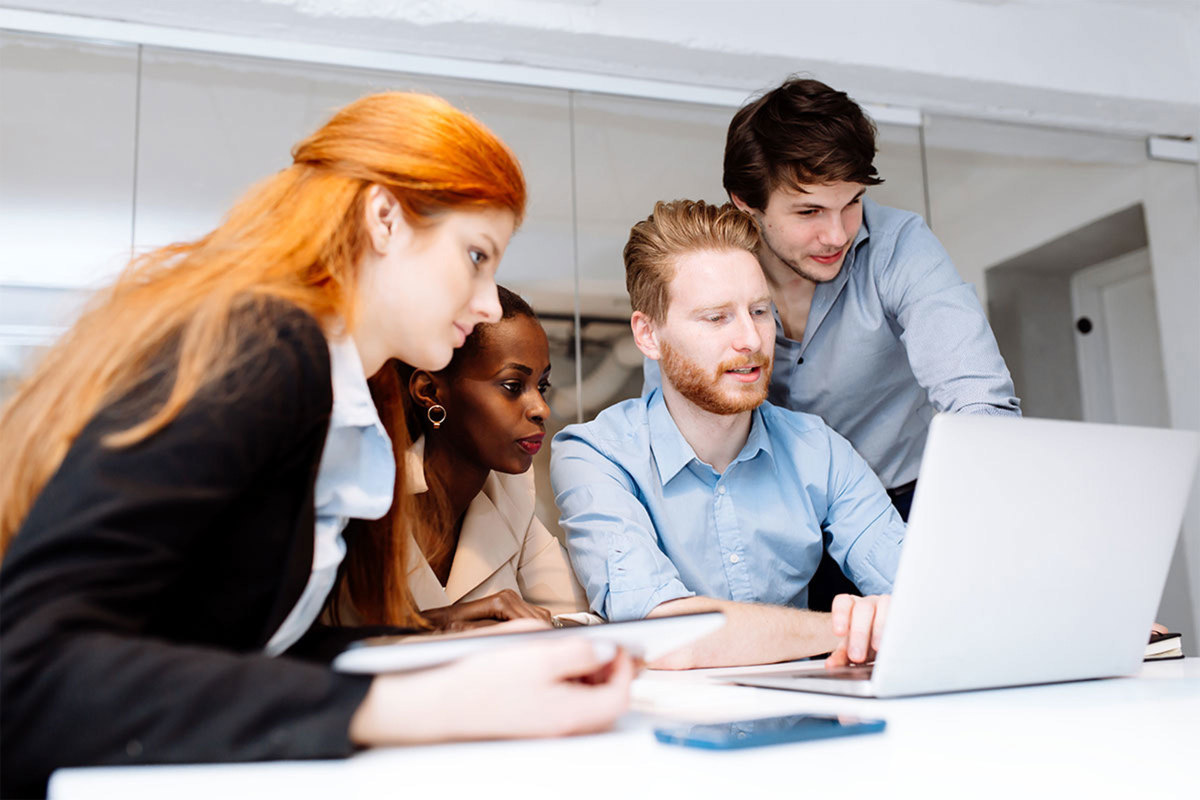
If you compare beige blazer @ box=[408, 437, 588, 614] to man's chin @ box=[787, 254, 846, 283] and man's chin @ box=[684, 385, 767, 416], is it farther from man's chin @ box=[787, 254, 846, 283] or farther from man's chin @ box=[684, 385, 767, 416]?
man's chin @ box=[787, 254, 846, 283]

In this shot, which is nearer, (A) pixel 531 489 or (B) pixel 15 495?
(B) pixel 15 495

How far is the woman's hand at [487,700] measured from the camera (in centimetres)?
68

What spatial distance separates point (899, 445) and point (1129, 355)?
2.45 m

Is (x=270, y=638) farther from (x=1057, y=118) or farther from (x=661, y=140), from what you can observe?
(x=1057, y=118)

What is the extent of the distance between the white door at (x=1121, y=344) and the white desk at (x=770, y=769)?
3.70m

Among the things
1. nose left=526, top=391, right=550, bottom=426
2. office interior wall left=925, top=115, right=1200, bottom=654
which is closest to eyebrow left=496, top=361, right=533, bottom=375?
nose left=526, top=391, right=550, bottom=426

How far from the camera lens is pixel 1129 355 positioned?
4.19 m

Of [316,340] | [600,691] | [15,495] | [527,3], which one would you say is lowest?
[600,691]

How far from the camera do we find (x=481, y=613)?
1518 mm

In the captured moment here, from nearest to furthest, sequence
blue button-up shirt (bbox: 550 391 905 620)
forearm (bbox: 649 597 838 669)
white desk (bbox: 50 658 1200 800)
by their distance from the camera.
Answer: white desk (bbox: 50 658 1200 800) < forearm (bbox: 649 597 838 669) < blue button-up shirt (bbox: 550 391 905 620)

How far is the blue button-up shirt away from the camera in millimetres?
1828

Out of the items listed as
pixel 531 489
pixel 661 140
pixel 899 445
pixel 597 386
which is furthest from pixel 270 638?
pixel 661 140

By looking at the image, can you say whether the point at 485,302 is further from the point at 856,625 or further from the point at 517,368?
the point at 517,368

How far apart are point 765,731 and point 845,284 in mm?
1670
